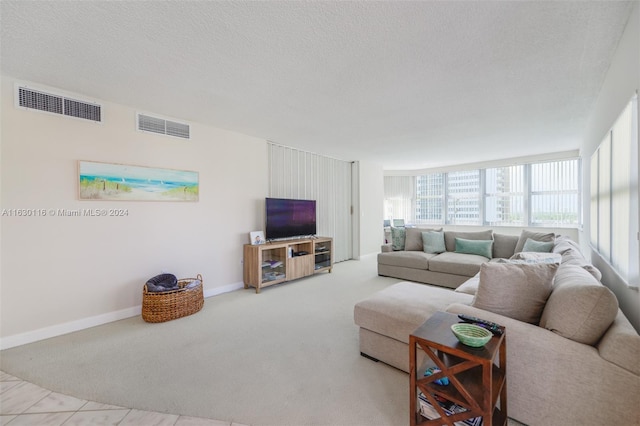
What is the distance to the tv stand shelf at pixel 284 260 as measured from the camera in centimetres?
387

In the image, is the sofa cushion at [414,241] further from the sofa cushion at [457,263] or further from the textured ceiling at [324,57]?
the textured ceiling at [324,57]

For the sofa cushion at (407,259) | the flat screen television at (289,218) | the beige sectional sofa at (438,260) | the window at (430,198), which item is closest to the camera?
the beige sectional sofa at (438,260)

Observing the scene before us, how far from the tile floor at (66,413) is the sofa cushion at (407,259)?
3.61 metres

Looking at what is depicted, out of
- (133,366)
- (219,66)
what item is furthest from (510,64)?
(133,366)

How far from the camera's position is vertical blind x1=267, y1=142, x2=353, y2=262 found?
15.4 ft

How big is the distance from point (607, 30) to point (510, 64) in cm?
54

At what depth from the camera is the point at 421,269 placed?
4.32m

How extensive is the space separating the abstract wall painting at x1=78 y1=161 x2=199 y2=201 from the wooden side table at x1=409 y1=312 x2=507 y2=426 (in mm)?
3242

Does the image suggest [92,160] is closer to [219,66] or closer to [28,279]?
[28,279]

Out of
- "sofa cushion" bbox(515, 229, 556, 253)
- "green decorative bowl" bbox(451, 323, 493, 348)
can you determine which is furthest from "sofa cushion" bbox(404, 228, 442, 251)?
"green decorative bowl" bbox(451, 323, 493, 348)

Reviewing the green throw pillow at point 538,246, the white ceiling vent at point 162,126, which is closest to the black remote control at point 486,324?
the green throw pillow at point 538,246

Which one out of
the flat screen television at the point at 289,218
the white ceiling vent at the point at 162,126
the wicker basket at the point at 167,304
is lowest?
the wicker basket at the point at 167,304

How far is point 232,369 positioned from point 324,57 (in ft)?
8.28

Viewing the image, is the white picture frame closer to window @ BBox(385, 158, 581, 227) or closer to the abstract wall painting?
the abstract wall painting
